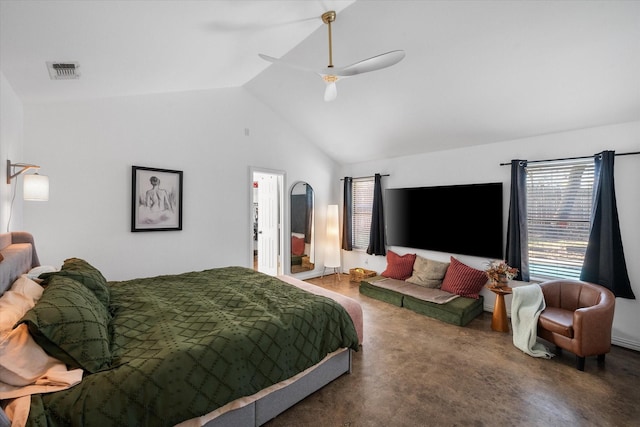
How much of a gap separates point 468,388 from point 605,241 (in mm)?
2178

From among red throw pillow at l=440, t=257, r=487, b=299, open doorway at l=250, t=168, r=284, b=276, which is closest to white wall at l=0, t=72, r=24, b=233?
open doorway at l=250, t=168, r=284, b=276

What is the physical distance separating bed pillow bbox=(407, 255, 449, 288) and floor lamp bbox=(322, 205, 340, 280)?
1.62 m

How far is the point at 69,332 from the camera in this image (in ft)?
4.37

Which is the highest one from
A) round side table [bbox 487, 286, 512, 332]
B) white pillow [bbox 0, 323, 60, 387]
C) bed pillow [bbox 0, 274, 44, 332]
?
bed pillow [bbox 0, 274, 44, 332]

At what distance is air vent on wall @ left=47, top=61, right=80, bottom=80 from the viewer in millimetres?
2107

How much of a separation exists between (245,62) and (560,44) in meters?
3.11

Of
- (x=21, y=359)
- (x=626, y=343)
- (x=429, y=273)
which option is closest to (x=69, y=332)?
(x=21, y=359)

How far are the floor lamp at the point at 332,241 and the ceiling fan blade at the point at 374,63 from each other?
11.7ft

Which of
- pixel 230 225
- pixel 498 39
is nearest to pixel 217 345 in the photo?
pixel 230 225

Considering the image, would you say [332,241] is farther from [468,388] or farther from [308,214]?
[468,388]

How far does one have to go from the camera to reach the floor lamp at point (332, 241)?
564 cm

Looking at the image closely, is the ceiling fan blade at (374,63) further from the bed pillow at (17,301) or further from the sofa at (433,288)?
the sofa at (433,288)

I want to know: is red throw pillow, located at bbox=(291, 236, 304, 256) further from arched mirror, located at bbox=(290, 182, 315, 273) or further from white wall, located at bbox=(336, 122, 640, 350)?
white wall, located at bbox=(336, 122, 640, 350)

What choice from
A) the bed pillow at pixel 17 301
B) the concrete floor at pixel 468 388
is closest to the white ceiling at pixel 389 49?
the bed pillow at pixel 17 301
